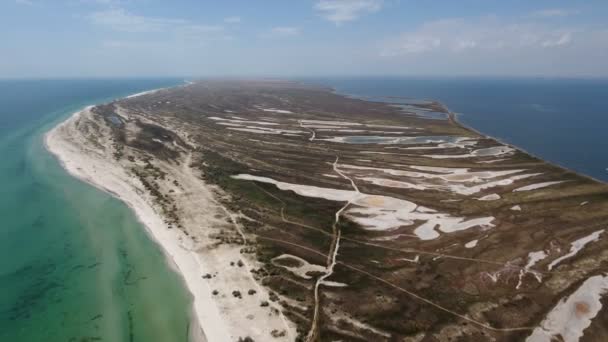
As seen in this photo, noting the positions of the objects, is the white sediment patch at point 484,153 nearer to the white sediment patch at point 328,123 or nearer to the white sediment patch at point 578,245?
the white sediment patch at point 578,245

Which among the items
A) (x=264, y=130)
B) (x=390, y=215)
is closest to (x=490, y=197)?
(x=390, y=215)

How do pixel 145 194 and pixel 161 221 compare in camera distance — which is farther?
pixel 145 194

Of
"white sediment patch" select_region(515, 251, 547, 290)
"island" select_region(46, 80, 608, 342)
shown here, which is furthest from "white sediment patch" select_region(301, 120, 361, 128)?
"white sediment patch" select_region(515, 251, 547, 290)

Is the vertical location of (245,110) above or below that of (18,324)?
above

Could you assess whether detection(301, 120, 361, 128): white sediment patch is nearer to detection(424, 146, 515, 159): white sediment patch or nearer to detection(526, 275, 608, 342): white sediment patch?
detection(424, 146, 515, 159): white sediment patch

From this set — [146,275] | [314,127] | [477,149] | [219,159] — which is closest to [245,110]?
[314,127]

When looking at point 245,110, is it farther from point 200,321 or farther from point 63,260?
point 200,321

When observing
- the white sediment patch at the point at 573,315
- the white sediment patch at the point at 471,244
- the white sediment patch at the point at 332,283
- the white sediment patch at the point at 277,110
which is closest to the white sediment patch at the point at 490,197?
the white sediment patch at the point at 471,244

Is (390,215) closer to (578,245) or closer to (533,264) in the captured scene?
(533,264)
